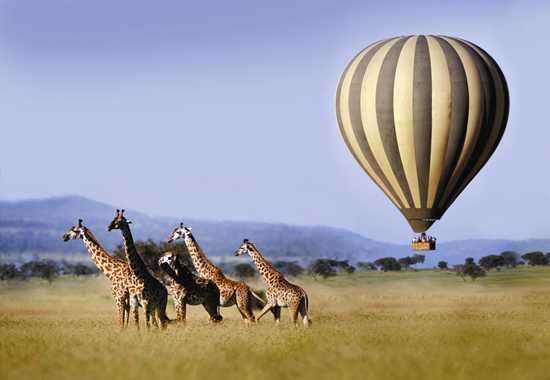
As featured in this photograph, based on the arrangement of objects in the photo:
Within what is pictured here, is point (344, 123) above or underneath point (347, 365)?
above

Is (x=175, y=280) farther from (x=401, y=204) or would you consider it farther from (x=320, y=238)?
(x=320, y=238)

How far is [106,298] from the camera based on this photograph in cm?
6000

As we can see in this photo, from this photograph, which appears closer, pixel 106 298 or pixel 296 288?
pixel 296 288

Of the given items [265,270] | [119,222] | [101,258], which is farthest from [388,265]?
[119,222]

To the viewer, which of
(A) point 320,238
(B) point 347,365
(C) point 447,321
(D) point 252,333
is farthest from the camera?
(A) point 320,238

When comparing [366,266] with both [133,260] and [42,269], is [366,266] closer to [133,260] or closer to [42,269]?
[42,269]

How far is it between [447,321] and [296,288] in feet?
18.2

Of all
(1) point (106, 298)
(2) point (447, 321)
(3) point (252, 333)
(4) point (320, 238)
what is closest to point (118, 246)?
(1) point (106, 298)

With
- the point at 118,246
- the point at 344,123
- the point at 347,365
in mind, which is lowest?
the point at 347,365

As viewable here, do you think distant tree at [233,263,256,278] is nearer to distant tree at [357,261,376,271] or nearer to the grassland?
distant tree at [357,261,376,271]

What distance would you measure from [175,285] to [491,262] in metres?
74.1

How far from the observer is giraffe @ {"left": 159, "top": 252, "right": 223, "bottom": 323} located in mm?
31109

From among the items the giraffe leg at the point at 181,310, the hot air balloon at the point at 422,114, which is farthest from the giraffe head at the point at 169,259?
the hot air balloon at the point at 422,114

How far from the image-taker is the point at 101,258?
99.6 ft
